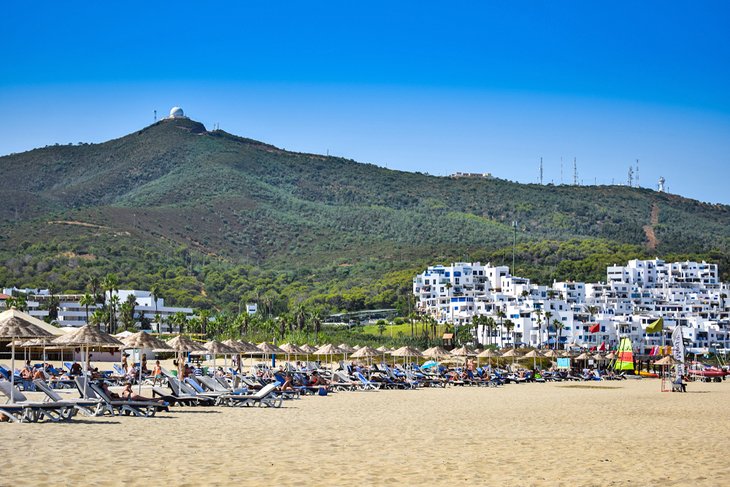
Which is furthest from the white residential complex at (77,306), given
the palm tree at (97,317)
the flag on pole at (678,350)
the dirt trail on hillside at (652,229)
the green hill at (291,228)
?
the dirt trail on hillside at (652,229)

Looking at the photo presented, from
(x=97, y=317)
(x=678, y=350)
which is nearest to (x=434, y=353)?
(x=678, y=350)

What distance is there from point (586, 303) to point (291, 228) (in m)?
57.8

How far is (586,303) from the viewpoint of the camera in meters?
119

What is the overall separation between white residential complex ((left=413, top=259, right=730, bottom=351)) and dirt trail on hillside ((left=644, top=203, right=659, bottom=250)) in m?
36.3

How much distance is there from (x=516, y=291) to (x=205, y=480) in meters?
110

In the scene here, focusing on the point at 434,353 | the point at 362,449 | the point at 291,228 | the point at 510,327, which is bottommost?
the point at 510,327

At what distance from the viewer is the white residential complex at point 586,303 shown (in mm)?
107438

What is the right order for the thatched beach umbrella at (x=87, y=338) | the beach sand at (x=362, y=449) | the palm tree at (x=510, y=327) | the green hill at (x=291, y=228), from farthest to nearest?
the green hill at (x=291, y=228)
the palm tree at (x=510, y=327)
the thatched beach umbrella at (x=87, y=338)
the beach sand at (x=362, y=449)

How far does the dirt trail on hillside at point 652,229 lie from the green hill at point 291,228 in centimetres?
35

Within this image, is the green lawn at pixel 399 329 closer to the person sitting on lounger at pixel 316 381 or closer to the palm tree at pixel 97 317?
the palm tree at pixel 97 317

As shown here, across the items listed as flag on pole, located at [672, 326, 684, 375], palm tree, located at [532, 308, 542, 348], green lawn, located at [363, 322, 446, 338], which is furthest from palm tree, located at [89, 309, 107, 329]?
palm tree, located at [532, 308, 542, 348]

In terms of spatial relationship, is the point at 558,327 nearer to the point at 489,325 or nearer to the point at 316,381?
the point at 489,325

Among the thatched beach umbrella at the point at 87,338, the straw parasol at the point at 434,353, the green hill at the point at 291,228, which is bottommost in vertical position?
the straw parasol at the point at 434,353

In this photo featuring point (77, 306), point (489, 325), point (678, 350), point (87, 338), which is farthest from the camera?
point (489, 325)
